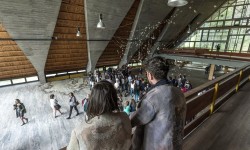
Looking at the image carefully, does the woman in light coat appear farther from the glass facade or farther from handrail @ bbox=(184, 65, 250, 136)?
the glass facade

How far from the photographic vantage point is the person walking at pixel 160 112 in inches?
36.7

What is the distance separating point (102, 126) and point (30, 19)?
7738mm

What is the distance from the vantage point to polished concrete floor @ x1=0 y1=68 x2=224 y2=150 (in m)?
4.82

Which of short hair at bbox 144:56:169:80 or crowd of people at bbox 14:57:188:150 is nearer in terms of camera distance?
crowd of people at bbox 14:57:188:150

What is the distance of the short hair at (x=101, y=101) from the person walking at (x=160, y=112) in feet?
0.86

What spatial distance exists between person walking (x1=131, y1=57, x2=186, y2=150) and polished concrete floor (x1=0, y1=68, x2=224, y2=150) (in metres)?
4.70

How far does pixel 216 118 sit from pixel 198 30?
17601mm

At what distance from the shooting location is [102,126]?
0.78m

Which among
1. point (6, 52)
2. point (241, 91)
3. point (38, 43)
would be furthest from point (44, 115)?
point (241, 91)

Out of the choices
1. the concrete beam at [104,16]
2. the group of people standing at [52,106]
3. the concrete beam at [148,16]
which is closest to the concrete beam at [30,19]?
the concrete beam at [104,16]

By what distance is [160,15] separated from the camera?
997 cm

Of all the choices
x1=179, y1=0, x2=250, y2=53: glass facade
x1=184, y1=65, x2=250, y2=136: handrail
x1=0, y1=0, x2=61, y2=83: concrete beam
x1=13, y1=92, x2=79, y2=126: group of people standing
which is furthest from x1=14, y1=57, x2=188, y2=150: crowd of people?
x1=179, y1=0, x2=250, y2=53: glass facade

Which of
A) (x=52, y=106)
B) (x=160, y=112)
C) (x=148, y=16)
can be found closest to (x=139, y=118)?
(x=160, y=112)

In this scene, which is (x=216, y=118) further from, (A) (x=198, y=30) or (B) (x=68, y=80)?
(A) (x=198, y=30)
